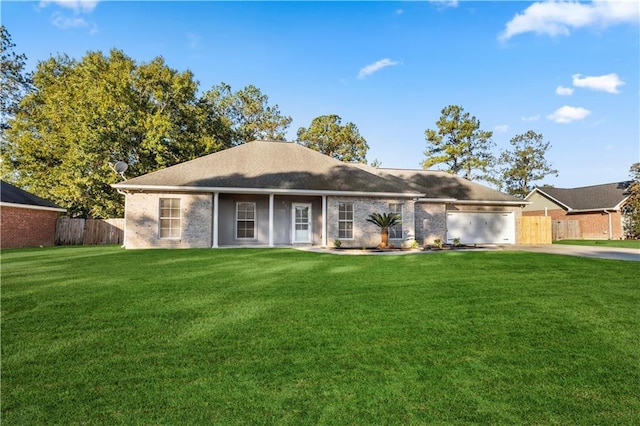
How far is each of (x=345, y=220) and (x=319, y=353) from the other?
1295 cm

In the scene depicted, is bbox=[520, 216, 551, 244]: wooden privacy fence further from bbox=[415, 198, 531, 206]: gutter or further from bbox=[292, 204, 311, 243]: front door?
bbox=[292, 204, 311, 243]: front door

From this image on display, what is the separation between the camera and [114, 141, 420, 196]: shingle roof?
15.0m

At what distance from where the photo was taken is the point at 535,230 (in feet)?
67.4

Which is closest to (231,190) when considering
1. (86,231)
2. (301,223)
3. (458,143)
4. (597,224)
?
(301,223)

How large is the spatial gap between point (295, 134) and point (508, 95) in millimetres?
23467

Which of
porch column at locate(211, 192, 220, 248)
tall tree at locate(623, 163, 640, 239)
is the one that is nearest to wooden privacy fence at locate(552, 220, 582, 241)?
tall tree at locate(623, 163, 640, 239)

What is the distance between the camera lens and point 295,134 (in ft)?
124

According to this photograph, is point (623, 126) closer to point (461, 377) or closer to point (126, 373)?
point (461, 377)

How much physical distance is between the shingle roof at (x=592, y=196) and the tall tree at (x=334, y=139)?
18019 millimetres

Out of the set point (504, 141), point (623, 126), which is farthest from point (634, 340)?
point (504, 141)

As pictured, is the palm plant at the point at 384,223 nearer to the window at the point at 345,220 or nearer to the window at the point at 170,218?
the window at the point at 345,220

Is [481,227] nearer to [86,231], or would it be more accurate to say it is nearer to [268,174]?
[268,174]

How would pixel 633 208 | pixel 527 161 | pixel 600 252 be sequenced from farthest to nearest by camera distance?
1. pixel 527 161
2. pixel 633 208
3. pixel 600 252

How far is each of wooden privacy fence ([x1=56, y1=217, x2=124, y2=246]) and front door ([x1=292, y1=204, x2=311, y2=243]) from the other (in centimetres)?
1042
